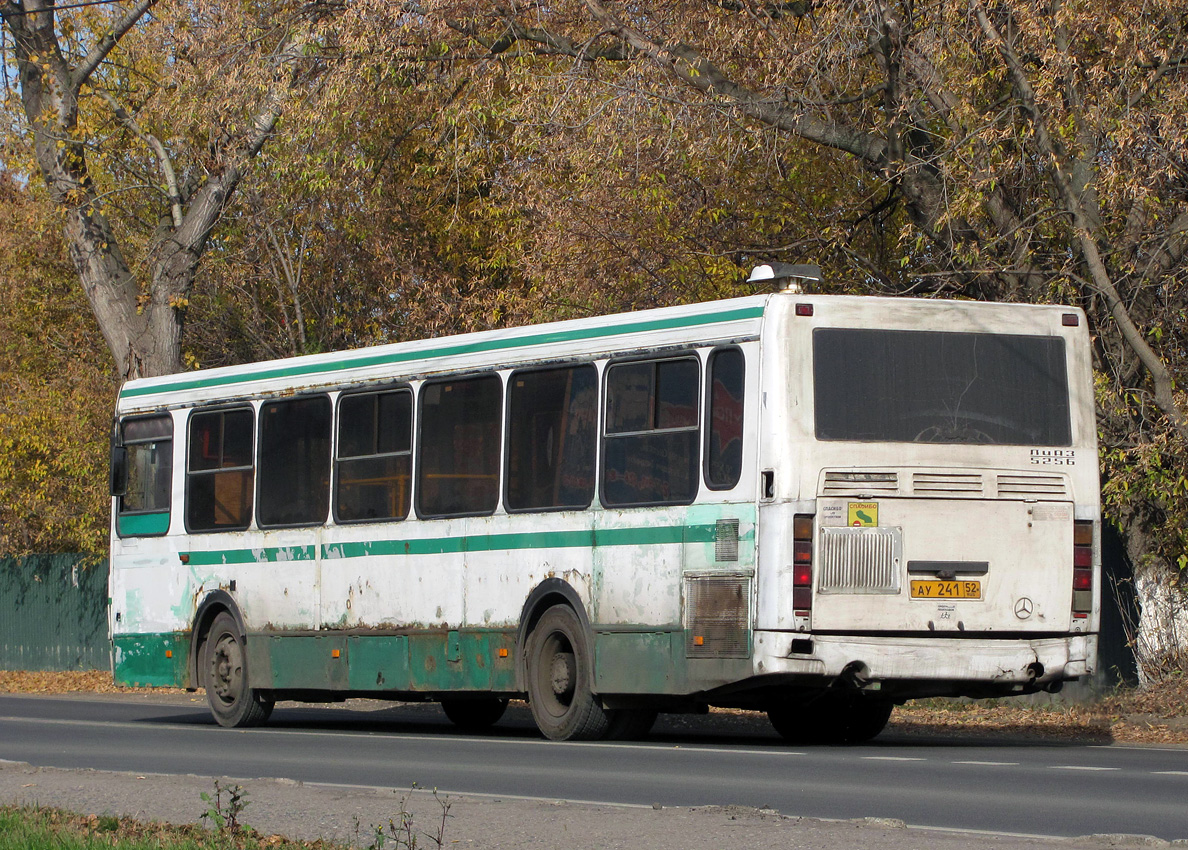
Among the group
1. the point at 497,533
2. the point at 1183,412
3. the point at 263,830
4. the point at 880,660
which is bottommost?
the point at 263,830

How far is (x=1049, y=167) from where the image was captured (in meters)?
17.6

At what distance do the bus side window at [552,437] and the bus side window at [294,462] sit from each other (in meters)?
2.57

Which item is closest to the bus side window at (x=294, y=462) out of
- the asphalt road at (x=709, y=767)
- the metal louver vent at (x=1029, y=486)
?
the asphalt road at (x=709, y=767)

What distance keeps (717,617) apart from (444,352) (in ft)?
12.7

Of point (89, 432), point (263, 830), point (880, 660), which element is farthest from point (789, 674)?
point (89, 432)

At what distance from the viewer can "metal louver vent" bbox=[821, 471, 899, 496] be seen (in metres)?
13.1

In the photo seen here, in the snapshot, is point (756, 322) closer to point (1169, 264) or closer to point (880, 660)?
point (880, 660)

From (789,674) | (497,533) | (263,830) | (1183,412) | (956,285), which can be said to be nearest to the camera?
(263,830)

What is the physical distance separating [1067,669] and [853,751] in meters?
1.62

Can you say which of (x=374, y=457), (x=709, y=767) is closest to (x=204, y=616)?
(x=374, y=457)

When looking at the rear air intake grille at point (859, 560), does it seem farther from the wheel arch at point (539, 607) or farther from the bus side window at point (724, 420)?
the wheel arch at point (539, 607)

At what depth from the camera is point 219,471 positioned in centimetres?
1841

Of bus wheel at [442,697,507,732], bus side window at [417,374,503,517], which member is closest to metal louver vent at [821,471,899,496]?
bus side window at [417,374,503,517]

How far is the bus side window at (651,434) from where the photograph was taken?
45.3 ft
